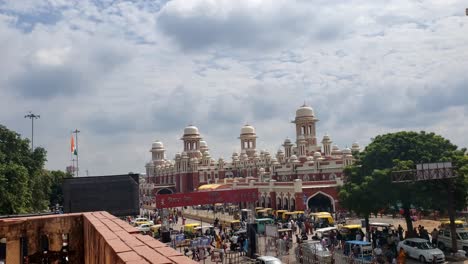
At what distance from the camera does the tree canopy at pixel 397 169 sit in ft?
68.9

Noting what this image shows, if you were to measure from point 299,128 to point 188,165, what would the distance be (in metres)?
18.8

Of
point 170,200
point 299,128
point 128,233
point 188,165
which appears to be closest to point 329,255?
point 128,233

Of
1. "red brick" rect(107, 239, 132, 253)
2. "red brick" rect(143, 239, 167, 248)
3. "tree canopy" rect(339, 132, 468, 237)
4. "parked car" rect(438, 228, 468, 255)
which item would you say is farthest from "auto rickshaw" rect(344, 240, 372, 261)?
"red brick" rect(107, 239, 132, 253)

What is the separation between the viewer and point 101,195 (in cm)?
2353

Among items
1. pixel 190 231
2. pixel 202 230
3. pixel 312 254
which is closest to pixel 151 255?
pixel 312 254

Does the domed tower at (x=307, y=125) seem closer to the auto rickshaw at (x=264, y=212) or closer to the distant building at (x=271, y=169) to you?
the distant building at (x=271, y=169)

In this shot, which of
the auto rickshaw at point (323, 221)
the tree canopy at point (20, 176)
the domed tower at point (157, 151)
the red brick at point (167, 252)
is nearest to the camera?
the red brick at point (167, 252)

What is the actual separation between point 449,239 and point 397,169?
3844 mm

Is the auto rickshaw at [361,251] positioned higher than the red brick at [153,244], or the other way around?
the red brick at [153,244]

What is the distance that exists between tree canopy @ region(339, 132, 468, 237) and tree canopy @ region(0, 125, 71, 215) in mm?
19265

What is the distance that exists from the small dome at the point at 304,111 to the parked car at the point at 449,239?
1649 inches

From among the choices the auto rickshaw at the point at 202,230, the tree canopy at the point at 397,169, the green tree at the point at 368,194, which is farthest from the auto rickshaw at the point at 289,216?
the green tree at the point at 368,194

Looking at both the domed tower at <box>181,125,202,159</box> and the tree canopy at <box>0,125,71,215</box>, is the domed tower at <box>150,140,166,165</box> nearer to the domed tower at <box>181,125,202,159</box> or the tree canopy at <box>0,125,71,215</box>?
the domed tower at <box>181,125,202,159</box>

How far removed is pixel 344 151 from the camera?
51312 millimetres
